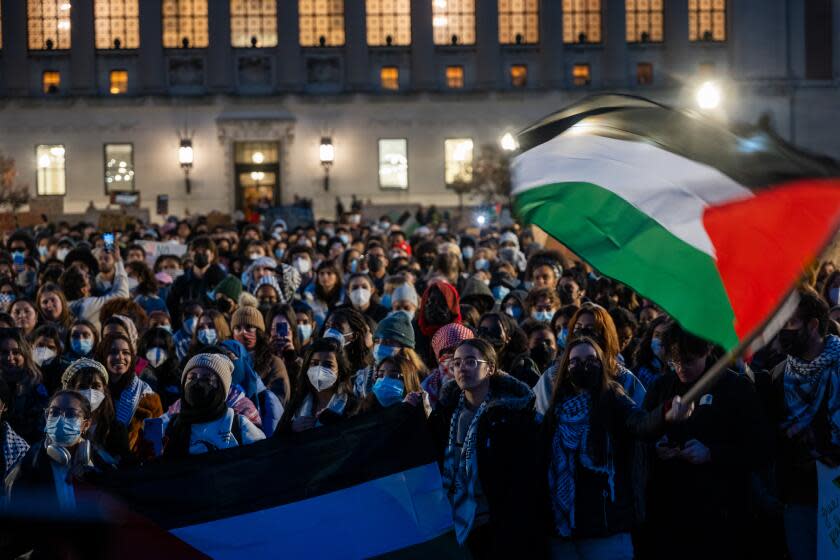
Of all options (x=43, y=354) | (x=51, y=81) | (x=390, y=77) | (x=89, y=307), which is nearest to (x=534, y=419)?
(x=43, y=354)

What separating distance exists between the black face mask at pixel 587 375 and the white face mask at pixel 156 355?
5.18 metres

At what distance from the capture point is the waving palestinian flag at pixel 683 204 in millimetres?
6227

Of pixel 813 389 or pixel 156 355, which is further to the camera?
pixel 156 355

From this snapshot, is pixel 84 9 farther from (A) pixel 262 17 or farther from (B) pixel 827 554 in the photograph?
(B) pixel 827 554

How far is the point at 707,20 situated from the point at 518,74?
794cm

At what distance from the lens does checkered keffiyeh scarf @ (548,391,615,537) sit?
7.70 meters

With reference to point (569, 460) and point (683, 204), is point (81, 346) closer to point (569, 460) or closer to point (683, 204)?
point (569, 460)

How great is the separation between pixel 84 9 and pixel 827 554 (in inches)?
2122

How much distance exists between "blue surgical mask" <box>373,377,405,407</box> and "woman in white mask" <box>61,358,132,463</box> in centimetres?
146

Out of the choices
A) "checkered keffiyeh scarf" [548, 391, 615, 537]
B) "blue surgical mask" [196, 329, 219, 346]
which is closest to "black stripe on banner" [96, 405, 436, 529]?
"checkered keffiyeh scarf" [548, 391, 615, 537]

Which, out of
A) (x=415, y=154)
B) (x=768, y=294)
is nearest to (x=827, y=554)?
(x=768, y=294)

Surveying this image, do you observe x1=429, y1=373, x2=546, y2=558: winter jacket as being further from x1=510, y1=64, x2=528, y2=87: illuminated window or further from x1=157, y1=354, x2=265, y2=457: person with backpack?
x1=510, y1=64, x2=528, y2=87: illuminated window

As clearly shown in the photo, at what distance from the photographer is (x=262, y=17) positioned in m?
60.1

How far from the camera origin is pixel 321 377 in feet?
31.6
